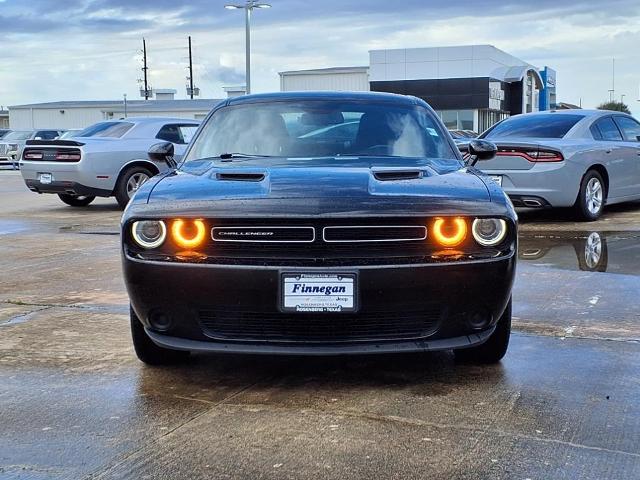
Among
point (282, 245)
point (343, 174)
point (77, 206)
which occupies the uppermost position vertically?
point (343, 174)

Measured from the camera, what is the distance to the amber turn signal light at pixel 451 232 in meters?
3.76

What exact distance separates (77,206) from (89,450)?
39.2 ft

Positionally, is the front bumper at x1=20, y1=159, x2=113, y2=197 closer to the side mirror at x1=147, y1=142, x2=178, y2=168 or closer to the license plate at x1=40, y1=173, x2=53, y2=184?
the license plate at x1=40, y1=173, x2=53, y2=184

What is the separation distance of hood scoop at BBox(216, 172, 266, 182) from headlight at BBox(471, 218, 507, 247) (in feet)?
3.41

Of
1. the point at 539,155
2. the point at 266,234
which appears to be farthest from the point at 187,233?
the point at 539,155

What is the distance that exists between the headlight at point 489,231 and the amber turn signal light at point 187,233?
4.04 ft

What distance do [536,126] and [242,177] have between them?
7827 mm

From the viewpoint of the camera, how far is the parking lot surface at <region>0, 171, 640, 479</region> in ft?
10.3

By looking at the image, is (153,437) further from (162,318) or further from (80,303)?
(80,303)

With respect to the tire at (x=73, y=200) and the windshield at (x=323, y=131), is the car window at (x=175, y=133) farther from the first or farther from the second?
the windshield at (x=323, y=131)

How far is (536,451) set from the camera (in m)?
3.22

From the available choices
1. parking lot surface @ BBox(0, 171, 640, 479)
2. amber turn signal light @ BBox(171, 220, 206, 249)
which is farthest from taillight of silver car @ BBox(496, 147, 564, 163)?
amber turn signal light @ BBox(171, 220, 206, 249)

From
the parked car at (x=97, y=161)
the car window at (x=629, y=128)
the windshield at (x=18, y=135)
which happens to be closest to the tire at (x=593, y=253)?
the car window at (x=629, y=128)

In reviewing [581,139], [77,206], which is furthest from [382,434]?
[77,206]
